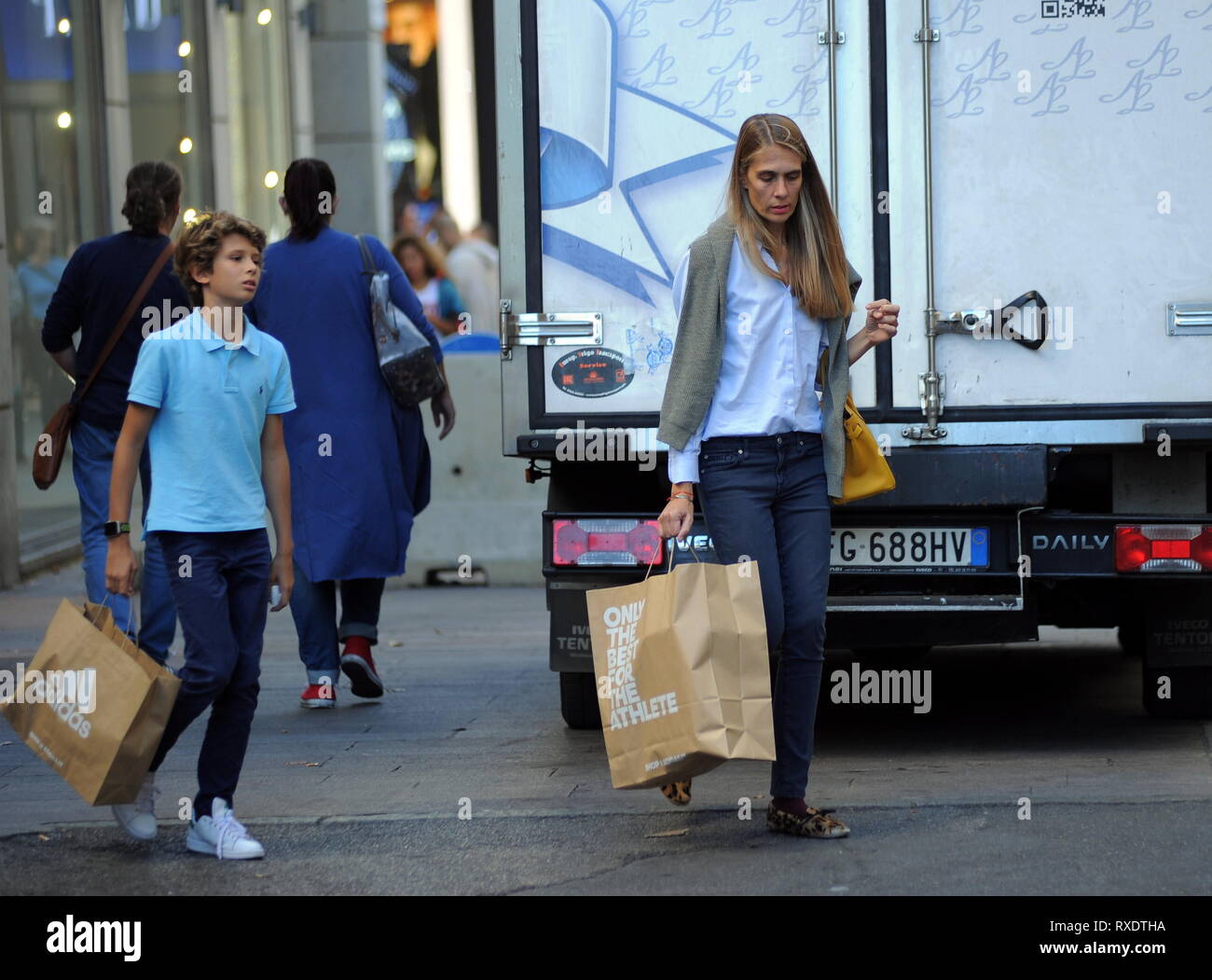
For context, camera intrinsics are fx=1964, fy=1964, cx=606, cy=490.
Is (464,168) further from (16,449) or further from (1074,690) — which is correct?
(1074,690)

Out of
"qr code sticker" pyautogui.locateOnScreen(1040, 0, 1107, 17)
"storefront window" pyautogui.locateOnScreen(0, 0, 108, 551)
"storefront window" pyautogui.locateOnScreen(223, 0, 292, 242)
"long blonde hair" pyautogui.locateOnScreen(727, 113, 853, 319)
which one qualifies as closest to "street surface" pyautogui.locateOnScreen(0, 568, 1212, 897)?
"long blonde hair" pyautogui.locateOnScreen(727, 113, 853, 319)

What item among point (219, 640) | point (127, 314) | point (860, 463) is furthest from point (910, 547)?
point (127, 314)

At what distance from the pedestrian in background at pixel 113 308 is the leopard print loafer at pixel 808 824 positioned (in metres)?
2.88

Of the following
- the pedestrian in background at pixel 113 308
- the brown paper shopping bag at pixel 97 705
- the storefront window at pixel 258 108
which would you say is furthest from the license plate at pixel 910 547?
the storefront window at pixel 258 108

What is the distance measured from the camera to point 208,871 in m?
4.86

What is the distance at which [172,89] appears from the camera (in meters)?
15.4

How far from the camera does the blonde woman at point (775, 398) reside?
4953 mm

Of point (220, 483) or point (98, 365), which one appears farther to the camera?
point (98, 365)

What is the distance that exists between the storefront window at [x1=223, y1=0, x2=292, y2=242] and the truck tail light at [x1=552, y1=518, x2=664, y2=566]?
11302 millimetres

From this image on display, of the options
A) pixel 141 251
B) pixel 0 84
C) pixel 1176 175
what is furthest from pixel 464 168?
pixel 1176 175

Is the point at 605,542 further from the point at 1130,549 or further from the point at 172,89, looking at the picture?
the point at 172,89

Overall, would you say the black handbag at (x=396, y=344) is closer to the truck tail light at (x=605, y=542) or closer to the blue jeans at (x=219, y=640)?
the truck tail light at (x=605, y=542)

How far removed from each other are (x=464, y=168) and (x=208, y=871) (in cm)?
1975

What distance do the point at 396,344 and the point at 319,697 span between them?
137 centimetres
